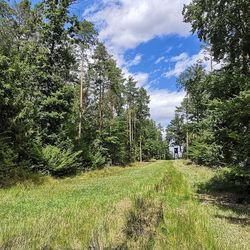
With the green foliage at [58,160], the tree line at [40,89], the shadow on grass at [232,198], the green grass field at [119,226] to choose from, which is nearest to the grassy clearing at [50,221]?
the green grass field at [119,226]

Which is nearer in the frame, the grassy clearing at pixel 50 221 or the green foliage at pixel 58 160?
the grassy clearing at pixel 50 221

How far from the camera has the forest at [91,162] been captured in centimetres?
637

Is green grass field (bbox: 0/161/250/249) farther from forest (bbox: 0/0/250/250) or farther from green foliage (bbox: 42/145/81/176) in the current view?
green foliage (bbox: 42/145/81/176)

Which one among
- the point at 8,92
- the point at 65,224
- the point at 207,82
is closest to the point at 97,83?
the point at 8,92

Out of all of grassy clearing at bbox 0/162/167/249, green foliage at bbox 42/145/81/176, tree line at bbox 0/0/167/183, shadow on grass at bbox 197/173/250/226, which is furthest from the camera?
green foliage at bbox 42/145/81/176

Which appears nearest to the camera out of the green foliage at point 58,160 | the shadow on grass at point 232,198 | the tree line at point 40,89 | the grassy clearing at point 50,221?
the grassy clearing at point 50,221

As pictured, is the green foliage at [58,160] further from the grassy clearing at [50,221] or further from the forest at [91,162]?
the grassy clearing at [50,221]

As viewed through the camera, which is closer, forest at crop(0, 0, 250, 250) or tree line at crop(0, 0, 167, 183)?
forest at crop(0, 0, 250, 250)

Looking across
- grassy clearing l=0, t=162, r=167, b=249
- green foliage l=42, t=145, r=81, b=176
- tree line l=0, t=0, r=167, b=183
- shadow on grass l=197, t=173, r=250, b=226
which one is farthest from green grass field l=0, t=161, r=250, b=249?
green foliage l=42, t=145, r=81, b=176

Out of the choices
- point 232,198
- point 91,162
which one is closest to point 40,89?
point 91,162

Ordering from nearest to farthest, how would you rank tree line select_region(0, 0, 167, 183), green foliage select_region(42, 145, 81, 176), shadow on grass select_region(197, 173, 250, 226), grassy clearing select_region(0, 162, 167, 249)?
1. grassy clearing select_region(0, 162, 167, 249)
2. shadow on grass select_region(197, 173, 250, 226)
3. tree line select_region(0, 0, 167, 183)
4. green foliage select_region(42, 145, 81, 176)

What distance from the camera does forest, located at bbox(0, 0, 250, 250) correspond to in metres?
6.37

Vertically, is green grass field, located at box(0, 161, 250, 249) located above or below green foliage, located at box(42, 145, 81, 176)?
below

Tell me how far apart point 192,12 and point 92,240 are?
1370 cm
